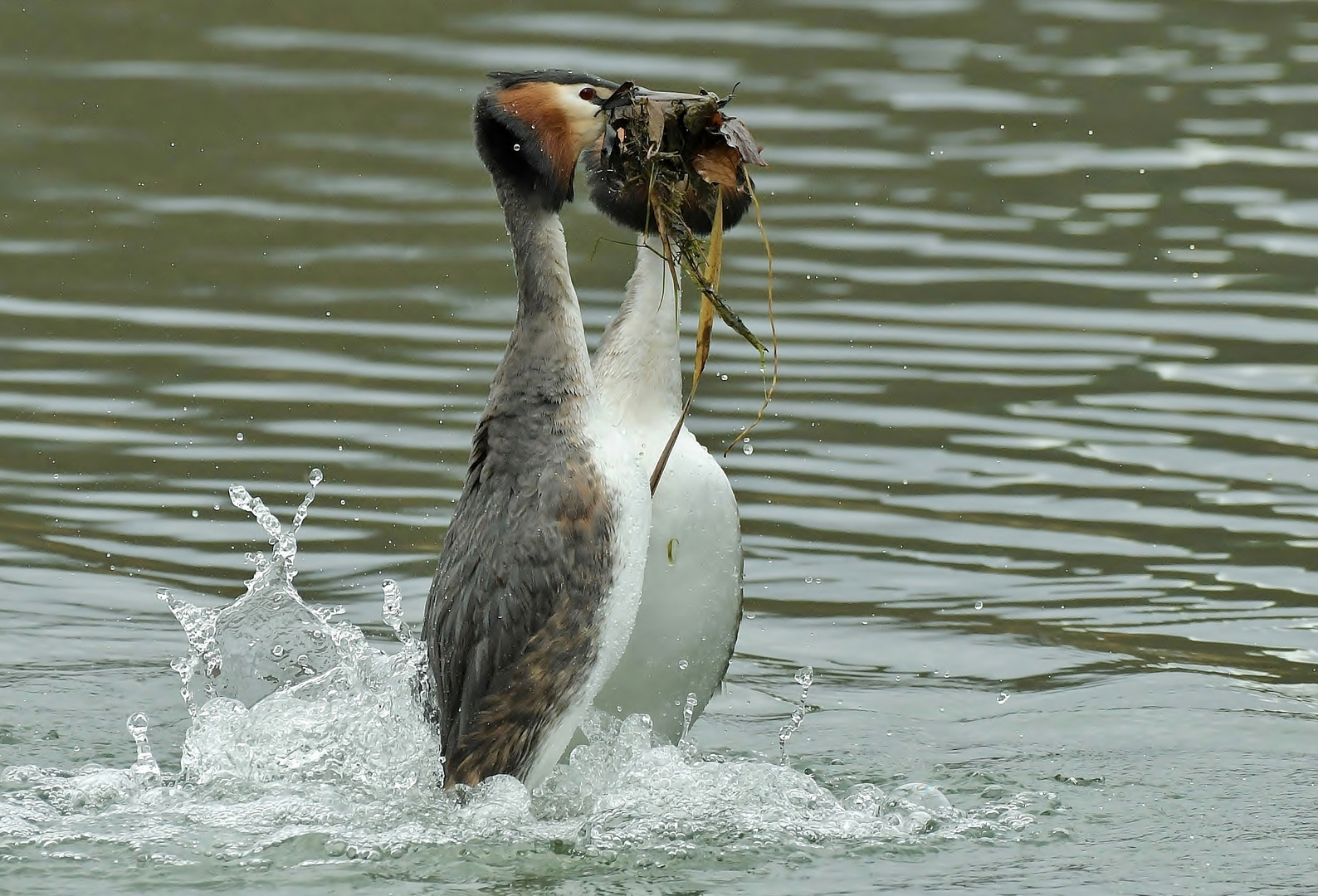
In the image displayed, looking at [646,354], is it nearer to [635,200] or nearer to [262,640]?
[635,200]

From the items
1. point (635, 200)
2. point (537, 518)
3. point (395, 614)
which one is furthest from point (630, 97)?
point (395, 614)

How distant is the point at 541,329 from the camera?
690 centimetres

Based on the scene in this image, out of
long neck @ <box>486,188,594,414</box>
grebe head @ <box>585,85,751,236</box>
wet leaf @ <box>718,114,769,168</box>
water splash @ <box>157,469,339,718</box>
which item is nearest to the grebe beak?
wet leaf @ <box>718,114,769,168</box>

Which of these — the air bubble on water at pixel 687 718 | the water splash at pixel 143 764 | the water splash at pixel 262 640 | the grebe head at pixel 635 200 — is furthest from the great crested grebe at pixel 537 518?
the water splash at pixel 262 640

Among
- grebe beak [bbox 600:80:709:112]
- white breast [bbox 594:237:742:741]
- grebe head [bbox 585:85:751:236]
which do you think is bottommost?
white breast [bbox 594:237:742:741]

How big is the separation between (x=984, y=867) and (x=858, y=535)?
11.0 ft

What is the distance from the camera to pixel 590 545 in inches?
264

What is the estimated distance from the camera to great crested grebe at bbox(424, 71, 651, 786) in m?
6.71

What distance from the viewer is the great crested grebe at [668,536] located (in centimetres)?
710

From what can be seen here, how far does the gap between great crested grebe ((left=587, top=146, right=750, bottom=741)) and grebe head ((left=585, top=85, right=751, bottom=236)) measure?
66 millimetres

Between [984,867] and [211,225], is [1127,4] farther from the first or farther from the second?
[984,867]

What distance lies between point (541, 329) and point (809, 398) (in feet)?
14.5

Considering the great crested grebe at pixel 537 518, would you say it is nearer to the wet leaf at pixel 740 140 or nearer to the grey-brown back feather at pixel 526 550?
the grey-brown back feather at pixel 526 550

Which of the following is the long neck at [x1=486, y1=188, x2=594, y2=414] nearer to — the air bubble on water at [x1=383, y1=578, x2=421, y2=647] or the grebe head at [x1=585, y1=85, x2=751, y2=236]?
the grebe head at [x1=585, y1=85, x2=751, y2=236]
